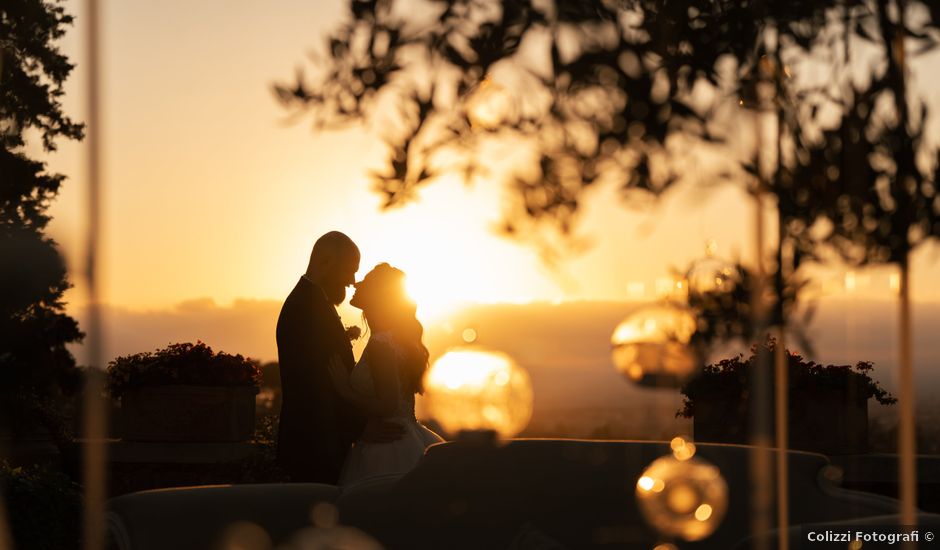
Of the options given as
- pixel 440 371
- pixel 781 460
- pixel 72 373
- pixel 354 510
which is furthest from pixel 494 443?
pixel 72 373

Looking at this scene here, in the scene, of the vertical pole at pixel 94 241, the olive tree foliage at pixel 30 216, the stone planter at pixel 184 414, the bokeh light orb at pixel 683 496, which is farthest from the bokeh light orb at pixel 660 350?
the olive tree foliage at pixel 30 216

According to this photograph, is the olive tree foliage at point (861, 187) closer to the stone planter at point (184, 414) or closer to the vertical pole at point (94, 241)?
the vertical pole at point (94, 241)

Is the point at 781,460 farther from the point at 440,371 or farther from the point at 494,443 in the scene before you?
the point at 440,371

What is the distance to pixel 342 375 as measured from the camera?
6.64 meters

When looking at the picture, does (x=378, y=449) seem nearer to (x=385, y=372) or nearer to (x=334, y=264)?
(x=385, y=372)

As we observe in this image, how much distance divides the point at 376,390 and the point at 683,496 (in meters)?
2.78

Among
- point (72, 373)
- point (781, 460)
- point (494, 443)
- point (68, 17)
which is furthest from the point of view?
point (68, 17)

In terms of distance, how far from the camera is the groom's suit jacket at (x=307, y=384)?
6.51 meters

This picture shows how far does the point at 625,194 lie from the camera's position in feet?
11.7

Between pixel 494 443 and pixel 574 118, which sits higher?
pixel 574 118

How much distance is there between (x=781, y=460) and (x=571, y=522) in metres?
0.86

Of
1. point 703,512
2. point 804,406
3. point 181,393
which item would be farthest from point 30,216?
point 703,512

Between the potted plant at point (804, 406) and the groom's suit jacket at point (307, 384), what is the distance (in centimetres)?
388

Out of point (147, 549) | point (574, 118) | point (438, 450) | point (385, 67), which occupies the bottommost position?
point (147, 549)
